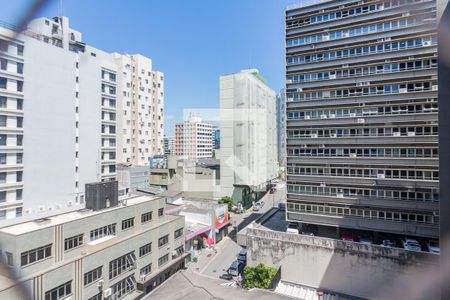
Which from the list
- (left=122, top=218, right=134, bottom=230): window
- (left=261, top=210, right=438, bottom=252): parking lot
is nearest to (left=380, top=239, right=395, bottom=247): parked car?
(left=261, top=210, right=438, bottom=252): parking lot

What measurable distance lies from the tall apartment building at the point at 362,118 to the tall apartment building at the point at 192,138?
41959 millimetres

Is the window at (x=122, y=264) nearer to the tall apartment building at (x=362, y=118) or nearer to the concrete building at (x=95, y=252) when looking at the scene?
the concrete building at (x=95, y=252)

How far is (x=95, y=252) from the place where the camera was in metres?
9.56

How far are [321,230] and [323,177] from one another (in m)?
3.51

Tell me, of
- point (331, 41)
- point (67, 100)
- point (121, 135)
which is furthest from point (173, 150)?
point (331, 41)

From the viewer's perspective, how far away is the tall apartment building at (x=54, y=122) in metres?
14.1

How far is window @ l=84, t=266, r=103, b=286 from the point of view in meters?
9.30

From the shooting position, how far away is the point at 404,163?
1455 cm

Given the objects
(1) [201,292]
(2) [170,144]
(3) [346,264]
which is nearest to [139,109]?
(1) [201,292]

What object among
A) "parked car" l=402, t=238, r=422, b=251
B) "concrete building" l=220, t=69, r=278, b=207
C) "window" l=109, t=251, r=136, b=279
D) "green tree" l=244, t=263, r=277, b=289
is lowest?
"green tree" l=244, t=263, r=277, b=289

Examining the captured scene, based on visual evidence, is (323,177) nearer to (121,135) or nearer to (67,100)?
(67,100)

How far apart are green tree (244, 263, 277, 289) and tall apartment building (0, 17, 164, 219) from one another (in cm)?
1179

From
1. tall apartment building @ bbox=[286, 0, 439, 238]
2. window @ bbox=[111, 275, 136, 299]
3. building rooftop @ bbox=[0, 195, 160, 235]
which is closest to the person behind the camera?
building rooftop @ bbox=[0, 195, 160, 235]

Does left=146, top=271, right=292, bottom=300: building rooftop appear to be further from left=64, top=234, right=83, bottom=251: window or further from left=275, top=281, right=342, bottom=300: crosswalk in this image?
left=64, top=234, right=83, bottom=251: window
